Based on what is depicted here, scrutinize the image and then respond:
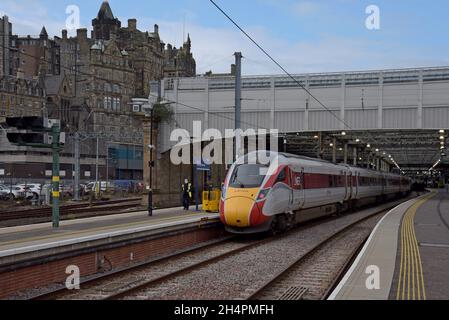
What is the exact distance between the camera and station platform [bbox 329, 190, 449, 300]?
9.57 metres

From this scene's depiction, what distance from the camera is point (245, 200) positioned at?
17938 mm

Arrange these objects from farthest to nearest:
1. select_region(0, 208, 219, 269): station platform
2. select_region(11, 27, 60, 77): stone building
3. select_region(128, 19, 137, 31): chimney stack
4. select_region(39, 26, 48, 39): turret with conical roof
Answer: select_region(128, 19, 137, 31): chimney stack < select_region(39, 26, 48, 39): turret with conical roof < select_region(11, 27, 60, 77): stone building < select_region(0, 208, 219, 269): station platform

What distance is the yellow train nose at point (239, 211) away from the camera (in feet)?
58.6

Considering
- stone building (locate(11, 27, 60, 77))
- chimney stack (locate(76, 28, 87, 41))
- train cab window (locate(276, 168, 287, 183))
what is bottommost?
train cab window (locate(276, 168, 287, 183))

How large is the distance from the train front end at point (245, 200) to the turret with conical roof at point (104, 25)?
360 ft

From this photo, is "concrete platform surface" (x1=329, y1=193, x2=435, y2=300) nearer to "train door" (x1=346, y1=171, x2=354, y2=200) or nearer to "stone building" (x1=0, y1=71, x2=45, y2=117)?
Result: "train door" (x1=346, y1=171, x2=354, y2=200)

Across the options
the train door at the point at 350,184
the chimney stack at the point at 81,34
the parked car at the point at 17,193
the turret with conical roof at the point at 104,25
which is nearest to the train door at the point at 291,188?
the train door at the point at 350,184

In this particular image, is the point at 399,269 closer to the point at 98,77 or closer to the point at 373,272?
the point at 373,272

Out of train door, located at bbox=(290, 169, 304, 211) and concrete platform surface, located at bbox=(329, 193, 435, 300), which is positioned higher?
train door, located at bbox=(290, 169, 304, 211)

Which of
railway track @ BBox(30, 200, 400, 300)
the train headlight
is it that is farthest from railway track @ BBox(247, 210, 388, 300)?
the train headlight

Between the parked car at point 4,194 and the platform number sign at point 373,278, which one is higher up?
the platform number sign at point 373,278

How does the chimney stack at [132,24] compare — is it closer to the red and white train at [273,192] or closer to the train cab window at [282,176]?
the red and white train at [273,192]

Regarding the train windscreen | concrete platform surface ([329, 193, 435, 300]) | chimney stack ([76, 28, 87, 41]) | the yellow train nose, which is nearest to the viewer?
concrete platform surface ([329, 193, 435, 300])
